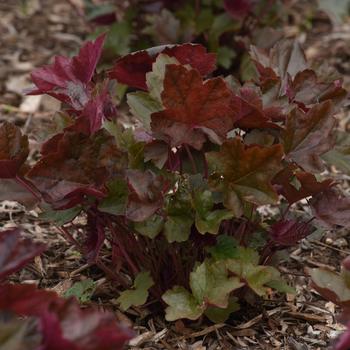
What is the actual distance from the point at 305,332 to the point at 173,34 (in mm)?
1366

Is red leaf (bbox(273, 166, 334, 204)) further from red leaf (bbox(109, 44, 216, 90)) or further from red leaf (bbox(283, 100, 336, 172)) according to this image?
red leaf (bbox(109, 44, 216, 90))

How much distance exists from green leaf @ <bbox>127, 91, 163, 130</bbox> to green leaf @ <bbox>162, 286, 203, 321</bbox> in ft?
1.18

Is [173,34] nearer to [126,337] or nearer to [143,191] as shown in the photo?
[143,191]

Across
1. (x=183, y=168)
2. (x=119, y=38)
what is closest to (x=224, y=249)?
(x=183, y=168)

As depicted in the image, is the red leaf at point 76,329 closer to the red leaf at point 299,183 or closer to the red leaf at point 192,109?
the red leaf at point 192,109

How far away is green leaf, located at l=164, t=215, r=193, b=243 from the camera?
1.55 m

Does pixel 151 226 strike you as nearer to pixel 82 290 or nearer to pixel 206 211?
pixel 206 211

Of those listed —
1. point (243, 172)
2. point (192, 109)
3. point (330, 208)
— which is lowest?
point (330, 208)

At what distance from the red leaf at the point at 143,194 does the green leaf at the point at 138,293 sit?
0.80 feet

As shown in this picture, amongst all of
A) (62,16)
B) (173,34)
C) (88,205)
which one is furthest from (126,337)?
(62,16)

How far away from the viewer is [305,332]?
183 cm

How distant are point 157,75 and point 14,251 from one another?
1.74 feet

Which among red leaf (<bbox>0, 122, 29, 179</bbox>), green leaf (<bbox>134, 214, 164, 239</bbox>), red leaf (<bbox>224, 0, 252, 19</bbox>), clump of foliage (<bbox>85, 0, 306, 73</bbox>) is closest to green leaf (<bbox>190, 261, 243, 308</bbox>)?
green leaf (<bbox>134, 214, 164, 239</bbox>)

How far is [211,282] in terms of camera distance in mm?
1566
